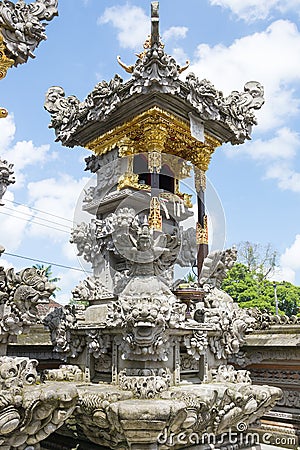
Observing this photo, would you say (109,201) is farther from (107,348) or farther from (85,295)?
(107,348)

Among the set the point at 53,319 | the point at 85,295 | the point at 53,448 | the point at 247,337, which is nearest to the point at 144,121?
the point at 85,295

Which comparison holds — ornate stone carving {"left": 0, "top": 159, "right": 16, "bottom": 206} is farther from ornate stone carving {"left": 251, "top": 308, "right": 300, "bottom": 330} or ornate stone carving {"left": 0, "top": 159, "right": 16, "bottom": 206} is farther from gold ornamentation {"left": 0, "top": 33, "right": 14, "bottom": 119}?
ornate stone carving {"left": 251, "top": 308, "right": 300, "bottom": 330}

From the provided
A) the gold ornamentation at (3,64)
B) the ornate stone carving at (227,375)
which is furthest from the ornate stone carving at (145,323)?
the gold ornamentation at (3,64)

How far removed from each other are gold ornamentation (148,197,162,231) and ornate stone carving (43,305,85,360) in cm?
223

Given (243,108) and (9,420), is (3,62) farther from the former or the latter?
(243,108)

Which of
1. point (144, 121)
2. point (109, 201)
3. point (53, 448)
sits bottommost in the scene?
point (53, 448)

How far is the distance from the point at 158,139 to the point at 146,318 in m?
4.38

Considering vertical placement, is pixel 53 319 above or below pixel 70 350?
above

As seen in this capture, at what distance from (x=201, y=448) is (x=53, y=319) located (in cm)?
348

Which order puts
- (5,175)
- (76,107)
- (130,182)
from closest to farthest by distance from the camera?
(5,175)
(130,182)
(76,107)

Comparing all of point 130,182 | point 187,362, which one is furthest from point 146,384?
point 130,182

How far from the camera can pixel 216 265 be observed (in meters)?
9.75

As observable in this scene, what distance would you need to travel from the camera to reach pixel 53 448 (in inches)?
278

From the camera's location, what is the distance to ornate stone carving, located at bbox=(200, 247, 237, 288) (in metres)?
9.72
